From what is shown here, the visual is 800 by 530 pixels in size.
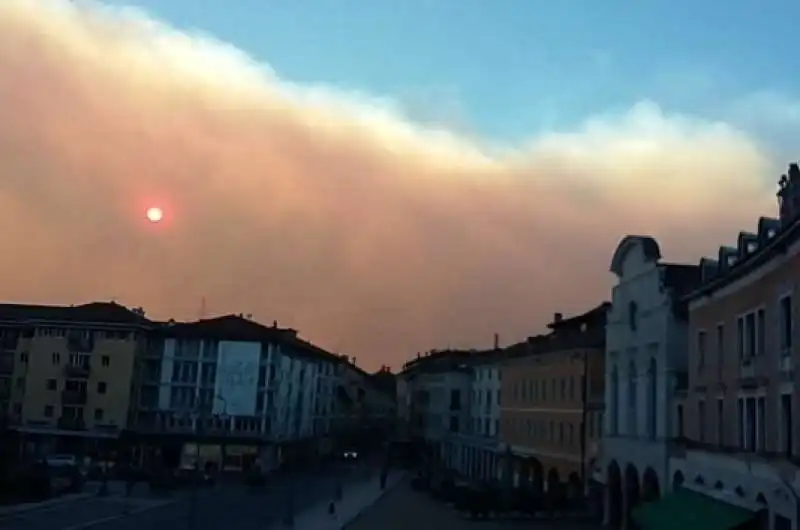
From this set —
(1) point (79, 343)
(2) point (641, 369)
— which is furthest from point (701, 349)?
(1) point (79, 343)

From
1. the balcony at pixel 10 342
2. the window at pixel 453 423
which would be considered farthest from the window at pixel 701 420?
the window at pixel 453 423

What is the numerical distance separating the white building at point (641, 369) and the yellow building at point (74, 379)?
160ft

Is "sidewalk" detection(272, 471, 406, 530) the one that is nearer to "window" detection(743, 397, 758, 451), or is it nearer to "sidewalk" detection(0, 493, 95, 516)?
"sidewalk" detection(0, 493, 95, 516)

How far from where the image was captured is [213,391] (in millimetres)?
82500

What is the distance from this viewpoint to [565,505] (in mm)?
51531

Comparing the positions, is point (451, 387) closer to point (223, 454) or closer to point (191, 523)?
point (223, 454)

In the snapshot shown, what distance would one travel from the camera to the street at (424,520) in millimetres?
46781

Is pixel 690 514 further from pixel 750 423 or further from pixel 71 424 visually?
pixel 71 424

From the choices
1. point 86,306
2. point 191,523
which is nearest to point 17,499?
point 191,523

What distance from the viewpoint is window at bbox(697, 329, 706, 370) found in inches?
1291

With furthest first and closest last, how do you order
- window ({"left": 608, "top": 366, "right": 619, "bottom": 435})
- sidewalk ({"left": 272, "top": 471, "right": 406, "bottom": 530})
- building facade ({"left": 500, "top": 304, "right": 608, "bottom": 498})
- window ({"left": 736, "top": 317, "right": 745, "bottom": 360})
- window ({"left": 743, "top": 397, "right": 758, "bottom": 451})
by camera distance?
building facade ({"left": 500, "top": 304, "right": 608, "bottom": 498}) → sidewalk ({"left": 272, "top": 471, "right": 406, "bottom": 530}) → window ({"left": 608, "top": 366, "right": 619, "bottom": 435}) → window ({"left": 736, "top": 317, "right": 745, "bottom": 360}) → window ({"left": 743, "top": 397, "right": 758, "bottom": 451})

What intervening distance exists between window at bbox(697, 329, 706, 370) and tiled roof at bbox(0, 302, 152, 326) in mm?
59126

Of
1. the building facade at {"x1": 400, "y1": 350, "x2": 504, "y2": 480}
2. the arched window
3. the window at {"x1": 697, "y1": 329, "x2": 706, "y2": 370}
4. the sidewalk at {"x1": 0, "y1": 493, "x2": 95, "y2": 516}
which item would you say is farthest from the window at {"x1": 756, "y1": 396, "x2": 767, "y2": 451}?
the building facade at {"x1": 400, "y1": 350, "x2": 504, "y2": 480}

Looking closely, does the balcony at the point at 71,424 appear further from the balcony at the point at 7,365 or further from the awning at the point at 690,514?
the awning at the point at 690,514
